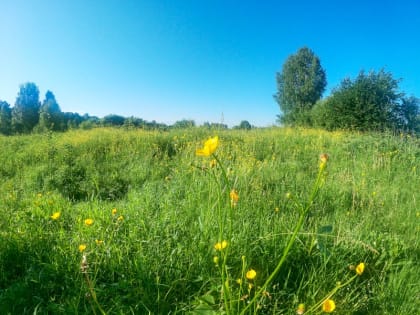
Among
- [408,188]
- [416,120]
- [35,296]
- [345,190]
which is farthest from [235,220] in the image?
[416,120]

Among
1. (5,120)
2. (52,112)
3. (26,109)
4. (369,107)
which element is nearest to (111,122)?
(369,107)

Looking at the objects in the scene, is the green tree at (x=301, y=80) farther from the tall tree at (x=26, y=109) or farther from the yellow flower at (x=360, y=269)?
the yellow flower at (x=360, y=269)

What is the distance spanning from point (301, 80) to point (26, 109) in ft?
88.7

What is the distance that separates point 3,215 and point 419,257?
3259 mm

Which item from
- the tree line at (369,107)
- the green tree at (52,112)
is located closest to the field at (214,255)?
the tree line at (369,107)

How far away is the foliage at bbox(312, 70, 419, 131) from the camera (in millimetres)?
11047

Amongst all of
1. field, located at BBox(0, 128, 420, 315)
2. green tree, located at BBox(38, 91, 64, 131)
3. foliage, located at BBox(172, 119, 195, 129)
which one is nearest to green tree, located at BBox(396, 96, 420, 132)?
foliage, located at BBox(172, 119, 195, 129)

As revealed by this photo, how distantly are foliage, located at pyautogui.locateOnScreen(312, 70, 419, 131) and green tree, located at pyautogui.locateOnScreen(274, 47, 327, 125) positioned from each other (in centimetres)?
1320

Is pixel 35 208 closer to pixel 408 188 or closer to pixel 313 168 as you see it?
pixel 313 168

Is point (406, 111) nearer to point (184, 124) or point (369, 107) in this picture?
point (369, 107)

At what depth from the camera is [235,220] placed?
1888mm

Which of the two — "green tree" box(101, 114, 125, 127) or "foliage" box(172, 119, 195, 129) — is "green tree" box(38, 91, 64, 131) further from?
"foliage" box(172, 119, 195, 129)

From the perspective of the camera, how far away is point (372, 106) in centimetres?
1091

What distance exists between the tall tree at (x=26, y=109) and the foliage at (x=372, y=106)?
2514cm
